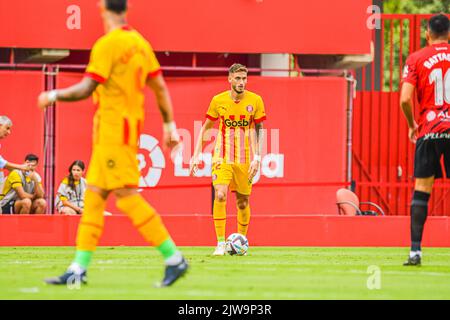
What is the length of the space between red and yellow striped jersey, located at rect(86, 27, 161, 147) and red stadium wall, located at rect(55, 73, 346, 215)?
10.4 meters

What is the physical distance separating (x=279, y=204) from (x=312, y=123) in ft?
5.16

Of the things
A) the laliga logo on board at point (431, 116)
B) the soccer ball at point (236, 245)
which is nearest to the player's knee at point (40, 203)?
the soccer ball at point (236, 245)

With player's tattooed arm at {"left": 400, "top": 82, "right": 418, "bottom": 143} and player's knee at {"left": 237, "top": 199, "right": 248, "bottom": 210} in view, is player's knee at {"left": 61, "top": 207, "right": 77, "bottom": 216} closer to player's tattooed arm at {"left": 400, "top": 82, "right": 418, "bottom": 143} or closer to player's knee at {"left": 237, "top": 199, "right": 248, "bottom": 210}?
player's knee at {"left": 237, "top": 199, "right": 248, "bottom": 210}

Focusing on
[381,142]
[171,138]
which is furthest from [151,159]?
[171,138]

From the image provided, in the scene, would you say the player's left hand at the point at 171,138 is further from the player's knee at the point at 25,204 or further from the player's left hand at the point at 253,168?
the player's knee at the point at 25,204

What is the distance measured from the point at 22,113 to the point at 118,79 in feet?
35.4

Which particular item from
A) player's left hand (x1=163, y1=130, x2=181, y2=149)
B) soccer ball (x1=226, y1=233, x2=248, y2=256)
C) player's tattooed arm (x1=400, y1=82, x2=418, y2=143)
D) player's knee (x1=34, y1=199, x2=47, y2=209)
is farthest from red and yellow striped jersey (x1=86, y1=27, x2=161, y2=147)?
player's knee (x1=34, y1=199, x2=47, y2=209)

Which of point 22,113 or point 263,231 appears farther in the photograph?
point 22,113

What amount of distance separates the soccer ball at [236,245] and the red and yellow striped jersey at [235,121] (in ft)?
3.52

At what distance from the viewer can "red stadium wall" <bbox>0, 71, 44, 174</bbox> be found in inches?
784

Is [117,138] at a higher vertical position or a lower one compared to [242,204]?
higher

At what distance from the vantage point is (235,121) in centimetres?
1491

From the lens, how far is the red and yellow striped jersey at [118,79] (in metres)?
9.52

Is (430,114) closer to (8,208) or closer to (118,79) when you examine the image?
(118,79)
